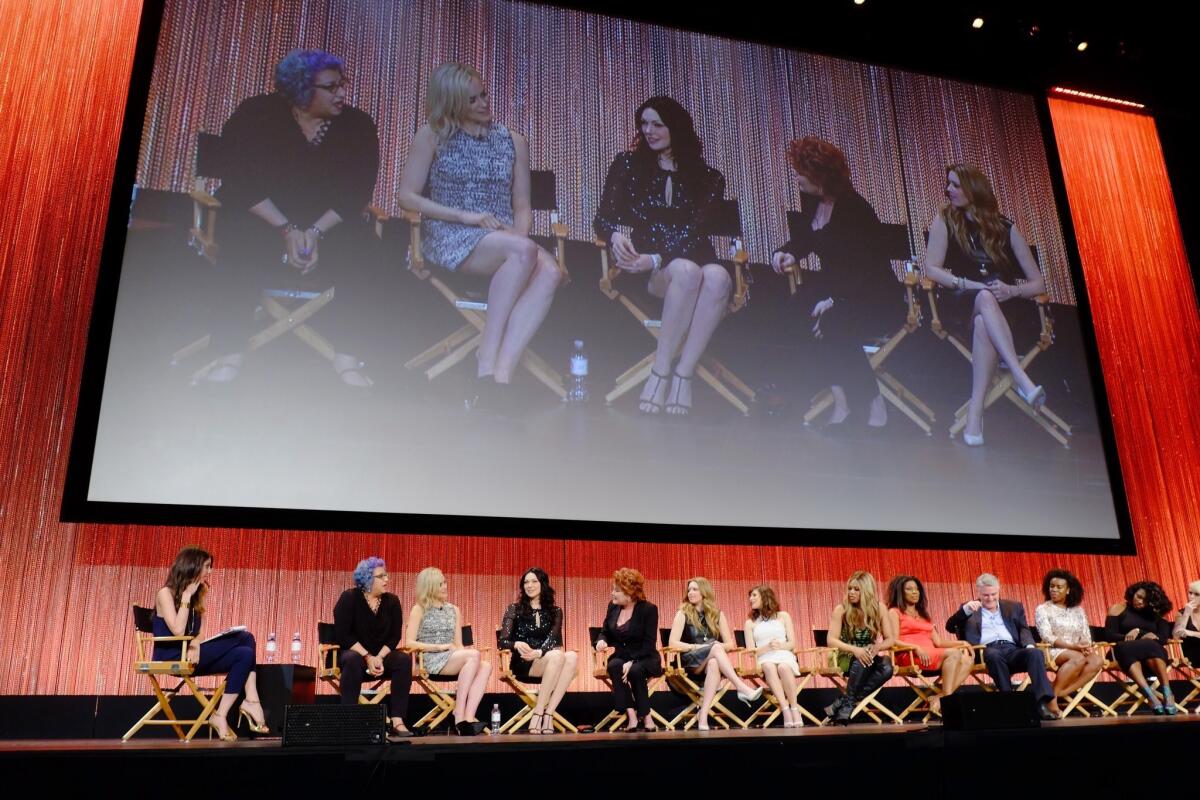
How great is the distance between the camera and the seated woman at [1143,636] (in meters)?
5.89

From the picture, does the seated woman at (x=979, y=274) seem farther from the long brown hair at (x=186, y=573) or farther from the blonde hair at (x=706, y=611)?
the long brown hair at (x=186, y=573)

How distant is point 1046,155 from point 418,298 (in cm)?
519

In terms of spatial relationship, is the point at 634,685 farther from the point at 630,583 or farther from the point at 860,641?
the point at 860,641

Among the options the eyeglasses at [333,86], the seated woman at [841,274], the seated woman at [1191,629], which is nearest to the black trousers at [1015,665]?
the seated woman at [1191,629]

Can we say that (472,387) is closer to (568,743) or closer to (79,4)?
(568,743)

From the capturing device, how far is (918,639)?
5668 mm

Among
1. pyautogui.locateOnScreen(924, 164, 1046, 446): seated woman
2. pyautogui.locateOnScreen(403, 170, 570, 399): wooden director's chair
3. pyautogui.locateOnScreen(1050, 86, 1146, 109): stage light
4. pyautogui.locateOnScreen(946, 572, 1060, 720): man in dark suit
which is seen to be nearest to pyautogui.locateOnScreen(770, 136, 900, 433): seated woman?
pyautogui.locateOnScreen(924, 164, 1046, 446): seated woman

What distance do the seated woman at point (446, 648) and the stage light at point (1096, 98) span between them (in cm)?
648

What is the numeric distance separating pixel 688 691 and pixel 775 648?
0.55 metres

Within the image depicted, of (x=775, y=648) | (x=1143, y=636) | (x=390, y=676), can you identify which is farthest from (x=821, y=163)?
(x=390, y=676)

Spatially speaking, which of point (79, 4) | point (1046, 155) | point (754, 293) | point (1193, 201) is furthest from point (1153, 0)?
point (79, 4)

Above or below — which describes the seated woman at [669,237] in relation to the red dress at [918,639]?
above

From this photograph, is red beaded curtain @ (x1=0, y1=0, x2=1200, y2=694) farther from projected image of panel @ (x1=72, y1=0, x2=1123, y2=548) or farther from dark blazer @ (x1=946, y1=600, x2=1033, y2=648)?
dark blazer @ (x1=946, y1=600, x2=1033, y2=648)

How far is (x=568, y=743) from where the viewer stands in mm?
3391
